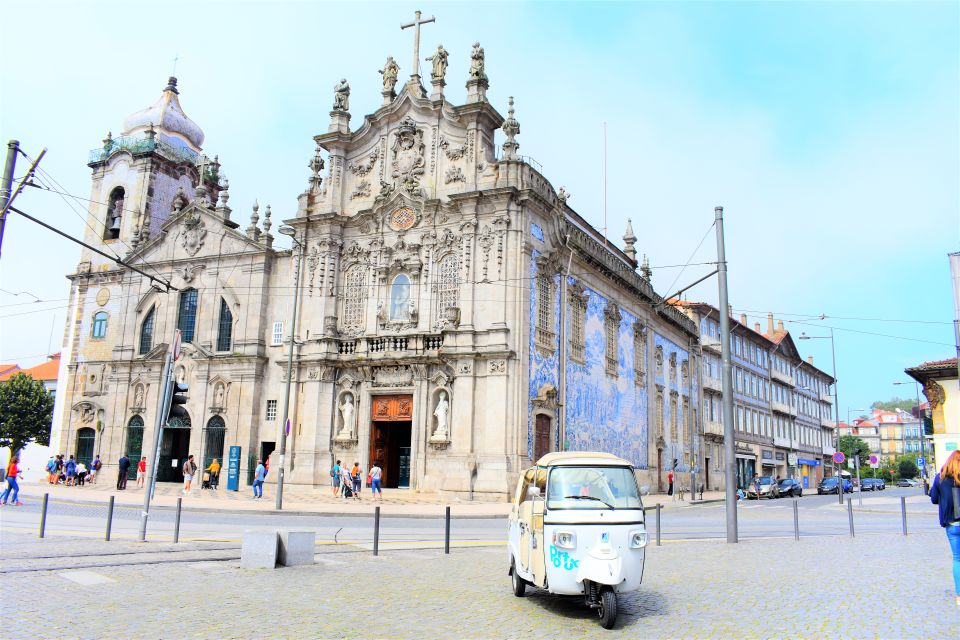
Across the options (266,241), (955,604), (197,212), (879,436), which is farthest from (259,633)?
(879,436)

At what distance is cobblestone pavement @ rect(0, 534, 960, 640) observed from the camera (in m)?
7.74

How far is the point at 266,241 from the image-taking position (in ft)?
132

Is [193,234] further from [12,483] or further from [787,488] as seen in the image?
[787,488]

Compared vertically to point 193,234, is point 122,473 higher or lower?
lower


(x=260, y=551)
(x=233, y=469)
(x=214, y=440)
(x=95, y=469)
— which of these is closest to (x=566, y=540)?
(x=260, y=551)

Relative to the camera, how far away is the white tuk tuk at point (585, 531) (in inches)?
331

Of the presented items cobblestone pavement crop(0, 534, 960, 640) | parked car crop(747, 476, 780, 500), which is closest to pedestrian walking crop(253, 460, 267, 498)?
cobblestone pavement crop(0, 534, 960, 640)

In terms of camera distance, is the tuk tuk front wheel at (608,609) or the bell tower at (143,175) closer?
the tuk tuk front wheel at (608,609)

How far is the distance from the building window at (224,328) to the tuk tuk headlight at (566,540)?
113ft

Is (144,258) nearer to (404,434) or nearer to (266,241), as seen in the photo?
(266,241)

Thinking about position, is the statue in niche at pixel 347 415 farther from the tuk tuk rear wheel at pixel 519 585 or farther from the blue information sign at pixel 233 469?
the tuk tuk rear wheel at pixel 519 585

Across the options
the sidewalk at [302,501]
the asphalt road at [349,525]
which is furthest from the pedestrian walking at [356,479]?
the asphalt road at [349,525]

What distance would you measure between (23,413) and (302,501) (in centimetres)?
3435

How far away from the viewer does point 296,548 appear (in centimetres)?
1209
